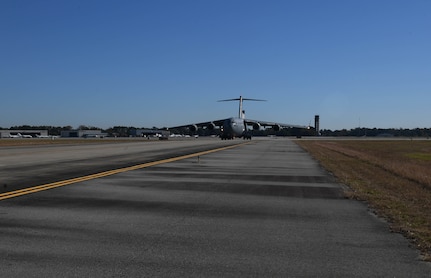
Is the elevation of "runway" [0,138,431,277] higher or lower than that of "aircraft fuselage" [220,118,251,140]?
lower

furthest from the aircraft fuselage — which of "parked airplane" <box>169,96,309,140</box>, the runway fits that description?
the runway

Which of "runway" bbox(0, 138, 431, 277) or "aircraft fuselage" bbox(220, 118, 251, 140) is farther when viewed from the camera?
"aircraft fuselage" bbox(220, 118, 251, 140)

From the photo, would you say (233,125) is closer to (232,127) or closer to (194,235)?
(232,127)

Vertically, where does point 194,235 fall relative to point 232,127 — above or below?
below

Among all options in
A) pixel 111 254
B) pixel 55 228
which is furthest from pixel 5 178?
pixel 111 254

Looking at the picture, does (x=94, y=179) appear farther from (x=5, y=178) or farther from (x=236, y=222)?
(x=236, y=222)

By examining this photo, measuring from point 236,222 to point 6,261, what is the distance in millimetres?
4274

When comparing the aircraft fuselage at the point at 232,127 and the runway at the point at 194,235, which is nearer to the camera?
the runway at the point at 194,235

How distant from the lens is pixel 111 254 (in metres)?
6.70

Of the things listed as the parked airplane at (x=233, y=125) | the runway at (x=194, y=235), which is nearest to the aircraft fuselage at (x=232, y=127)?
the parked airplane at (x=233, y=125)

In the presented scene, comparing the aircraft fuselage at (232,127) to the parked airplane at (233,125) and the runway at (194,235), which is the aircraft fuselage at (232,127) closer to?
the parked airplane at (233,125)

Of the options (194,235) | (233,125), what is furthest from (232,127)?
(194,235)

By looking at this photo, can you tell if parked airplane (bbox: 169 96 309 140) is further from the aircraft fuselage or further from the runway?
the runway

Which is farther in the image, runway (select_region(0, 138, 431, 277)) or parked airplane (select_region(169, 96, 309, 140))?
parked airplane (select_region(169, 96, 309, 140))
